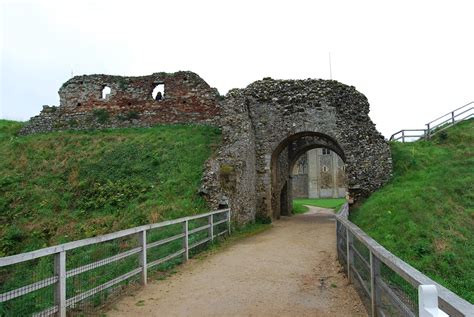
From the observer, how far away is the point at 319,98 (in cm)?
1780

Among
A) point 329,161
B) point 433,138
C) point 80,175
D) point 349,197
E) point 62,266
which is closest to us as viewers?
point 62,266

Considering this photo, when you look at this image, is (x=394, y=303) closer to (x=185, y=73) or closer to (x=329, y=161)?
(x=185, y=73)

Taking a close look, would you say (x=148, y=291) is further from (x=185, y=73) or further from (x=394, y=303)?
(x=185, y=73)

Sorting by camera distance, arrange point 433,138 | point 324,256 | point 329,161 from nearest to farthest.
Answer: point 324,256 < point 433,138 < point 329,161

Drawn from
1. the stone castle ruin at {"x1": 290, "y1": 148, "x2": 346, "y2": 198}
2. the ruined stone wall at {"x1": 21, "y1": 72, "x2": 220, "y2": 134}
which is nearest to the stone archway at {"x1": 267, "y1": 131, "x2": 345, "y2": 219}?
the ruined stone wall at {"x1": 21, "y1": 72, "x2": 220, "y2": 134}

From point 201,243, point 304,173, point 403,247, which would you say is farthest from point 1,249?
point 304,173

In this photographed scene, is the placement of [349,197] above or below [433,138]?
below

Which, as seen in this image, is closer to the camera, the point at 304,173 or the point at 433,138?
the point at 433,138

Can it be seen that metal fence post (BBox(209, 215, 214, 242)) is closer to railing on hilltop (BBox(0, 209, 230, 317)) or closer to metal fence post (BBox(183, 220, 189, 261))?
railing on hilltop (BBox(0, 209, 230, 317))

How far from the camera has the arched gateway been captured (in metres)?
16.7

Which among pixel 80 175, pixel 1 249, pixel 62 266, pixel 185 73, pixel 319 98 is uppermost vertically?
pixel 185 73

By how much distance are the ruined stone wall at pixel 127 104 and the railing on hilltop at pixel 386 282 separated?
13853 mm

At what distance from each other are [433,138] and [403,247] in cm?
1121

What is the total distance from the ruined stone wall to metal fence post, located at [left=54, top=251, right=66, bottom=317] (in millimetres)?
15021
